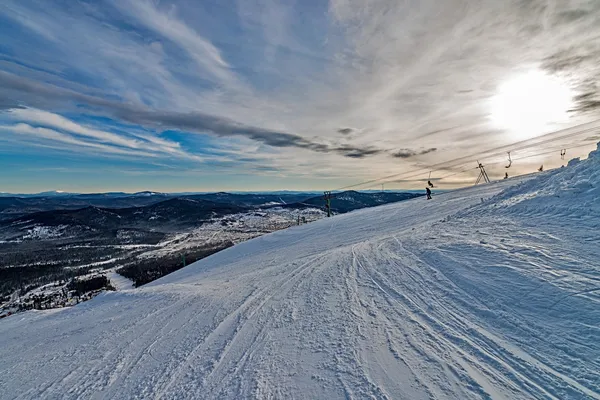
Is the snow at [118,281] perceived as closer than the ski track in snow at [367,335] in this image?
No

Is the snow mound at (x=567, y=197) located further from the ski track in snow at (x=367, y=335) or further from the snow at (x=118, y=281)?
the snow at (x=118, y=281)

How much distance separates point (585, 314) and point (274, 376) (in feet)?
18.3

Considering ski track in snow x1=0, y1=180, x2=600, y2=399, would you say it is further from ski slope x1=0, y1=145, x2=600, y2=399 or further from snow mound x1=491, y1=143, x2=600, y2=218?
snow mound x1=491, y1=143, x2=600, y2=218

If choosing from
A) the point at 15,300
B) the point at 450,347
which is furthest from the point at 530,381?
the point at 15,300

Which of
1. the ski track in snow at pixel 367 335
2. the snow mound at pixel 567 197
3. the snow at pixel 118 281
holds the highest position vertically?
the snow mound at pixel 567 197

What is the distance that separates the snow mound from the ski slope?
87mm

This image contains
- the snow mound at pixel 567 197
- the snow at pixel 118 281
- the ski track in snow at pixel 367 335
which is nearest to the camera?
the ski track in snow at pixel 367 335

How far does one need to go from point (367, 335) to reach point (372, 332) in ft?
0.49

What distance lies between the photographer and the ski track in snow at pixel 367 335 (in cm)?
418

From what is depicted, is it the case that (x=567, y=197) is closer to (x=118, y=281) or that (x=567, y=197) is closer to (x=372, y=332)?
(x=372, y=332)

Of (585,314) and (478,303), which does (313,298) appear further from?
(585,314)

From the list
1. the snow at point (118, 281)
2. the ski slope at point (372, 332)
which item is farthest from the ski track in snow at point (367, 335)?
the snow at point (118, 281)

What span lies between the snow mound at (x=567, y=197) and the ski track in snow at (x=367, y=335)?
35.8 inches

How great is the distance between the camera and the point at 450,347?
4.78 m
